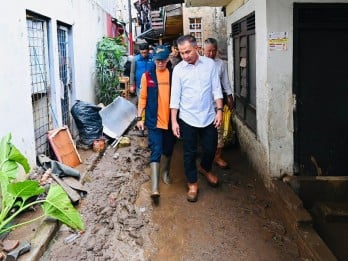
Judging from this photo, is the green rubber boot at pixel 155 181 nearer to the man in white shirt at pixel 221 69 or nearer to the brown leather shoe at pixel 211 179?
the brown leather shoe at pixel 211 179

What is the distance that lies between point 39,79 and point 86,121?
1.43 metres

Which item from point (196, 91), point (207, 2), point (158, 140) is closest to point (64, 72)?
point (207, 2)

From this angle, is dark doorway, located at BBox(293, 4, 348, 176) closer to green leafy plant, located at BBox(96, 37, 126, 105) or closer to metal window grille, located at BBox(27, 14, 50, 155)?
metal window grille, located at BBox(27, 14, 50, 155)

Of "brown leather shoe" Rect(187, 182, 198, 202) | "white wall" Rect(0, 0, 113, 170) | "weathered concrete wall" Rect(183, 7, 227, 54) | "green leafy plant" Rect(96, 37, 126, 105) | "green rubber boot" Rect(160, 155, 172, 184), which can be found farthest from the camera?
"weathered concrete wall" Rect(183, 7, 227, 54)

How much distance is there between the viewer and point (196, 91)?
4.83 metres

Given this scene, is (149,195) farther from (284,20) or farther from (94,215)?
(284,20)

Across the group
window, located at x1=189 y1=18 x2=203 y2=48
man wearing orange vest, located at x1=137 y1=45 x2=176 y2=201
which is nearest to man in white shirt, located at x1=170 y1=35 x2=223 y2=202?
man wearing orange vest, located at x1=137 y1=45 x2=176 y2=201

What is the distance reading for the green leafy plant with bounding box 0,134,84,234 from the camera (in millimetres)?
3844

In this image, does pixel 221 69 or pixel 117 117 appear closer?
pixel 221 69

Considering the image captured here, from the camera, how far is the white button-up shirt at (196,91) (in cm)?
481

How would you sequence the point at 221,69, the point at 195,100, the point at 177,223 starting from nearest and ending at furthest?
the point at 177,223 → the point at 195,100 → the point at 221,69

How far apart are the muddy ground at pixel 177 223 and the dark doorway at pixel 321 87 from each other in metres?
0.81

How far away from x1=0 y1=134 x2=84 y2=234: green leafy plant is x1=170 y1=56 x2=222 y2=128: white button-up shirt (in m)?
1.71

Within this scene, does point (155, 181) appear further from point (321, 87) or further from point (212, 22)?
point (212, 22)
